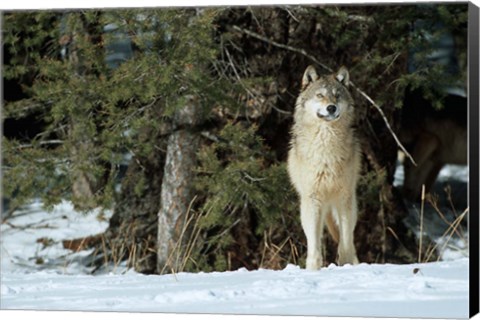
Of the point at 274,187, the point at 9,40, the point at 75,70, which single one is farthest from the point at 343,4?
the point at 9,40

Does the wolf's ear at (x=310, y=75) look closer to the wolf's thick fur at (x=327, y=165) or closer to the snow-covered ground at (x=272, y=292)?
the wolf's thick fur at (x=327, y=165)

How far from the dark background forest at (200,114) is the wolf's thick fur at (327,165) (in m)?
0.88

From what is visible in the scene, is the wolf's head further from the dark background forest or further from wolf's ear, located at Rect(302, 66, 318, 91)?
the dark background forest

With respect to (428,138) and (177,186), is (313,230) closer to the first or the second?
(177,186)

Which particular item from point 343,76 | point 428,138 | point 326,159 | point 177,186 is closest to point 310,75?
point 343,76

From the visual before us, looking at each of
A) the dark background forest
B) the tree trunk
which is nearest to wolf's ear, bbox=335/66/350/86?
the dark background forest

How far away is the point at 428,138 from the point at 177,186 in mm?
2633

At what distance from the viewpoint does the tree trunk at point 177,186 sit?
8.66m

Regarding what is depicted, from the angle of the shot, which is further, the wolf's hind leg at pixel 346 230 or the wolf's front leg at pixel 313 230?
the wolf's hind leg at pixel 346 230

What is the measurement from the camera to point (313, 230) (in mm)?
7012

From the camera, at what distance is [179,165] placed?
8.74 metres

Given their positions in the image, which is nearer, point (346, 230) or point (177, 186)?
point (346, 230)

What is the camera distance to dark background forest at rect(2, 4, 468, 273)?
7.90 meters

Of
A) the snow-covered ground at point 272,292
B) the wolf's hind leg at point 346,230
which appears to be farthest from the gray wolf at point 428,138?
the snow-covered ground at point 272,292
